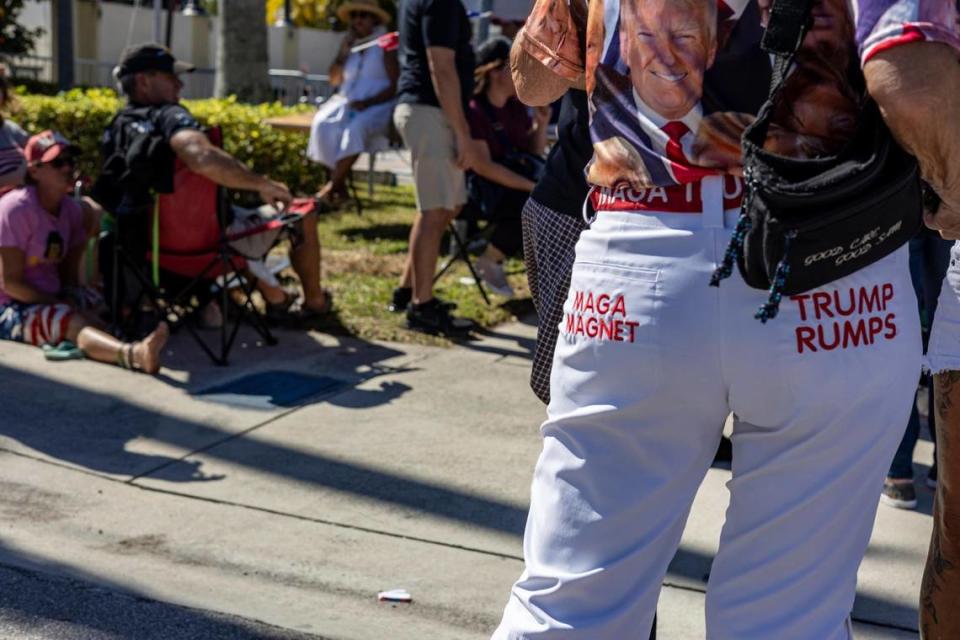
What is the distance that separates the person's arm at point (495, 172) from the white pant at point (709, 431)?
531cm

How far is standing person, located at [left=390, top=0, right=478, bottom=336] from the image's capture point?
721 centimetres

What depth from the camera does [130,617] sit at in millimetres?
3889

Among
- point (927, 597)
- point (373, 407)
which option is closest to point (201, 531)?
point (373, 407)

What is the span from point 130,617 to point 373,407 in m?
2.25

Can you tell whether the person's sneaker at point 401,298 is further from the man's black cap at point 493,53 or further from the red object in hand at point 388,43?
the red object in hand at point 388,43

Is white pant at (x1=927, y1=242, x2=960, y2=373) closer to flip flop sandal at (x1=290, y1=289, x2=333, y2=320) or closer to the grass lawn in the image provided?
the grass lawn

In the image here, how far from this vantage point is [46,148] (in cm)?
659

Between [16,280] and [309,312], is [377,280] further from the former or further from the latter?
[16,280]

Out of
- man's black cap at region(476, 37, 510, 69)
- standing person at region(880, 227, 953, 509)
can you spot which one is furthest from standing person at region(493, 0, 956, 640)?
man's black cap at region(476, 37, 510, 69)

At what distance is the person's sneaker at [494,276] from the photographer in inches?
320

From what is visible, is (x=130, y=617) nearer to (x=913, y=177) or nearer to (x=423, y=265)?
(x=913, y=177)

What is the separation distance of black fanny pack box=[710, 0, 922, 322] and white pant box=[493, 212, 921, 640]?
57mm

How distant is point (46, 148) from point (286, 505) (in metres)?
2.64

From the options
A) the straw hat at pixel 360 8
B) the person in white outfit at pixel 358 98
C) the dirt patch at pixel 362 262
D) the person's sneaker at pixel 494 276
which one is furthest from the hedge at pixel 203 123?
the person's sneaker at pixel 494 276
